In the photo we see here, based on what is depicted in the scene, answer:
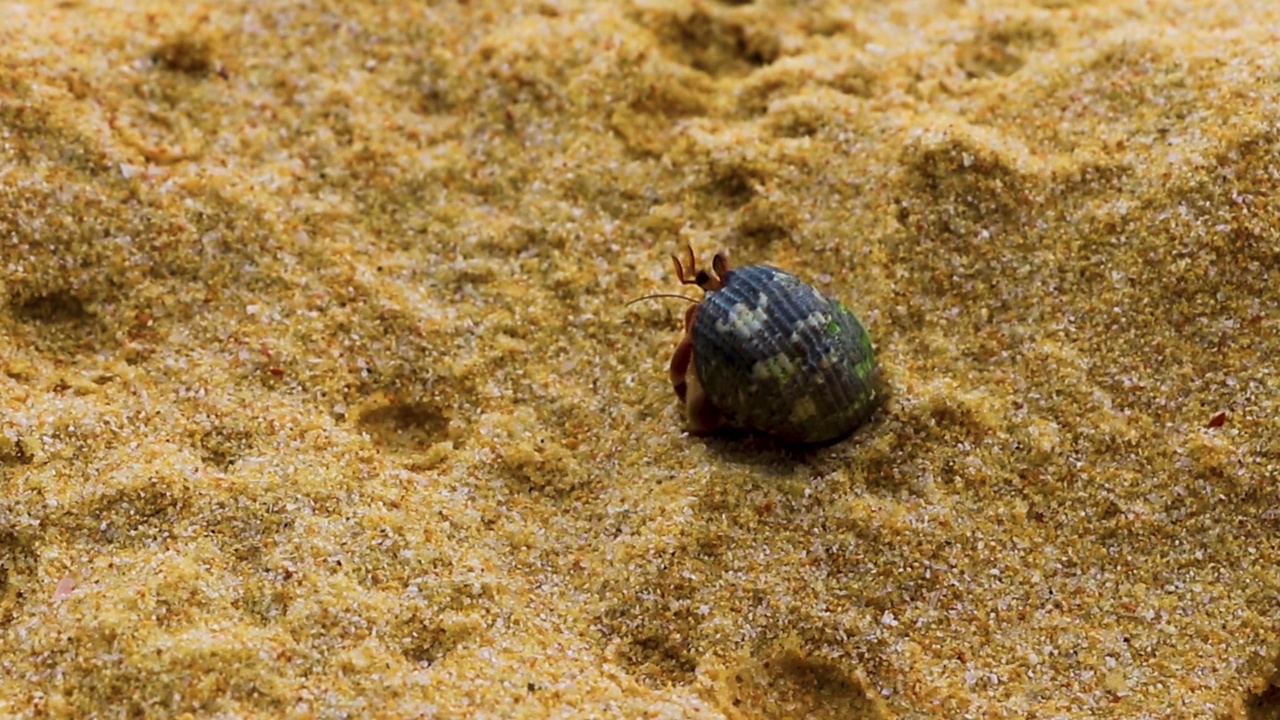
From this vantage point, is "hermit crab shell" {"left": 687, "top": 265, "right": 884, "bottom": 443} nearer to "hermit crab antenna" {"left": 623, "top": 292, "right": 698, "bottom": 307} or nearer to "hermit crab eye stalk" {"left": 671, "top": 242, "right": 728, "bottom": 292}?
"hermit crab eye stalk" {"left": 671, "top": 242, "right": 728, "bottom": 292}

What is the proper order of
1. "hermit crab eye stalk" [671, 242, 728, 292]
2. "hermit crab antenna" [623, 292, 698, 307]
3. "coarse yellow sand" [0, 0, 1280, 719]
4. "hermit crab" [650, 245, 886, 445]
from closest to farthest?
"coarse yellow sand" [0, 0, 1280, 719]
"hermit crab" [650, 245, 886, 445]
"hermit crab eye stalk" [671, 242, 728, 292]
"hermit crab antenna" [623, 292, 698, 307]

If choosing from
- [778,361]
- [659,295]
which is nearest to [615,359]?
[659,295]

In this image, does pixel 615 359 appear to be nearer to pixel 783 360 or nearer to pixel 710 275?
pixel 710 275

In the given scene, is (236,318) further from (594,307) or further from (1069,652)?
(1069,652)

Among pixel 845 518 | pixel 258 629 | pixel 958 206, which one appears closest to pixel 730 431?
pixel 845 518

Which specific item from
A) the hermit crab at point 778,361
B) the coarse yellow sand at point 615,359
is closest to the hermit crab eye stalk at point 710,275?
the hermit crab at point 778,361

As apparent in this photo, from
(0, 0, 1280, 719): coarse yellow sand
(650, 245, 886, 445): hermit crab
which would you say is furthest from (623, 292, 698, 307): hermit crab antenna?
(650, 245, 886, 445): hermit crab
